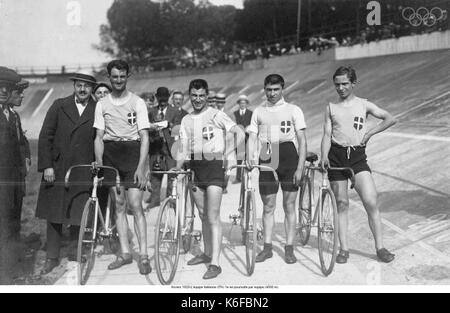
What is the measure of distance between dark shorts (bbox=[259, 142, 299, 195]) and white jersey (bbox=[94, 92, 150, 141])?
1.27 metres

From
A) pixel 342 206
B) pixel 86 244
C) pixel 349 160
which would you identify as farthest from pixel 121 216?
pixel 349 160

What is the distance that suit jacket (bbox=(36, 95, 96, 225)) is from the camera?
4.94 m

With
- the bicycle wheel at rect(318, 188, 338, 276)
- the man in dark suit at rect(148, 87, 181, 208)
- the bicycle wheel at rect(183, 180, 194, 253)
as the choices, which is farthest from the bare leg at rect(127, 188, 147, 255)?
the man in dark suit at rect(148, 87, 181, 208)

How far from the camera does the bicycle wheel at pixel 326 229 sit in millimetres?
4551

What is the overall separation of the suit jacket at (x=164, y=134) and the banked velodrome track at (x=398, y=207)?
0.95 metres

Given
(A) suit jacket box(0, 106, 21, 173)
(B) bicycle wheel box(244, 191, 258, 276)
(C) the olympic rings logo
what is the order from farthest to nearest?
(C) the olympic rings logo → (A) suit jacket box(0, 106, 21, 173) → (B) bicycle wheel box(244, 191, 258, 276)

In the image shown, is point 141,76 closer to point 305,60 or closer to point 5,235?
point 305,60

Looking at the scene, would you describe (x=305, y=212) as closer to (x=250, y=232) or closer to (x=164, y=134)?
(x=250, y=232)

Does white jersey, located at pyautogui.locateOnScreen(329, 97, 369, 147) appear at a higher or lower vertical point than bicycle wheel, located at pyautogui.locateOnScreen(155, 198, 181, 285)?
higher

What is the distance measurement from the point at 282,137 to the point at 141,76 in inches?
1069

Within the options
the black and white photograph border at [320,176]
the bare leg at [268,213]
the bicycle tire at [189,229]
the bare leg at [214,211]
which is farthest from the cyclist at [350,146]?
the bicycle tire at [189,229]

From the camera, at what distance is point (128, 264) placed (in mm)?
4855

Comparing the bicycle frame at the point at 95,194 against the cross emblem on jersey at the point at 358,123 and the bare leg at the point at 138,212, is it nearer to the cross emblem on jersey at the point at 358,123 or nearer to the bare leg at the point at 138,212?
the bare leg at the point at 138,212

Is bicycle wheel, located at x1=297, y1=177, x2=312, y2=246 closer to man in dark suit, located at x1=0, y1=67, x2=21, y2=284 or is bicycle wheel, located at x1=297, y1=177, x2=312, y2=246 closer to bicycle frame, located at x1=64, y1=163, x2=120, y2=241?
bicycle frame, located at x1=64, y1=163, x2=120, y2=241
